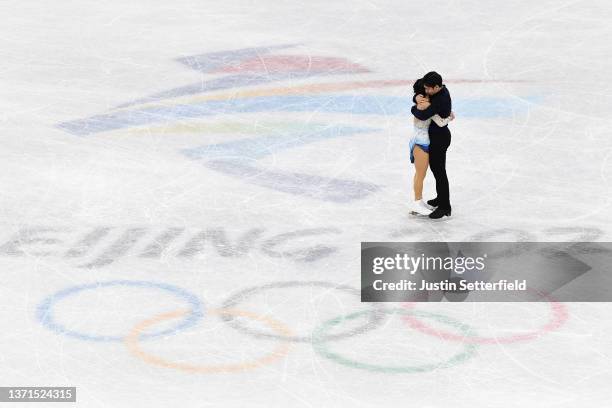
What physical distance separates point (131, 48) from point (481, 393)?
35.5ft

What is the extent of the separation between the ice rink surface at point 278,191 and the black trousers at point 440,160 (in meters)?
0.31

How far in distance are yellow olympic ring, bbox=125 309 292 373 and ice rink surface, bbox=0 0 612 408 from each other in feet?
0.07

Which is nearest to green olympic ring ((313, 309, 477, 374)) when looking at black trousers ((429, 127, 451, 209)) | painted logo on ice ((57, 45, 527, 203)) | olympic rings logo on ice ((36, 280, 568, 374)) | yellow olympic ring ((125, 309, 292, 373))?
olympic rings logo on ice ((36, 280, 568, 374))

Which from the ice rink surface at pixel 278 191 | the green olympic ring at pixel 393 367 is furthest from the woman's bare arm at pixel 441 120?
the green olympic ring at pixel 393 367

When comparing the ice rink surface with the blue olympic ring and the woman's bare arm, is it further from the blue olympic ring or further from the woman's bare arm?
the woman's bare arm

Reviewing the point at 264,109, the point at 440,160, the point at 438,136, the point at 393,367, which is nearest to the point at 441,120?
the point at 438,136

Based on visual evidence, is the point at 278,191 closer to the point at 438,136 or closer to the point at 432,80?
the point at 438,136

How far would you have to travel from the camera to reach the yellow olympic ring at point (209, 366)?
8.51m

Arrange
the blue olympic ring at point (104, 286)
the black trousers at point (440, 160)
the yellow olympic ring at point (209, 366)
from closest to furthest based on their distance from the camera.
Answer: the yellow olympic ring at point (209, 366), the blue olympic ring at point (104, 286), the black trousers at point (440, 160)

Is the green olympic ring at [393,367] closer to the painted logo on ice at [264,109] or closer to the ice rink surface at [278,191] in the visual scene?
the ice rink surface at [278,191]

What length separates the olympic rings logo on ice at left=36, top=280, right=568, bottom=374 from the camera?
337 inches

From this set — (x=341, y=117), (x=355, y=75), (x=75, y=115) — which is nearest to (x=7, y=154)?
(x=75, y=115)

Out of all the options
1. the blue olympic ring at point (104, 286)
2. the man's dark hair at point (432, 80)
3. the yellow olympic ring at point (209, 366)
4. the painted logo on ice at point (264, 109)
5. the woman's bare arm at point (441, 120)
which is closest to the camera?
the yellow olympic ring at point (209, 366)

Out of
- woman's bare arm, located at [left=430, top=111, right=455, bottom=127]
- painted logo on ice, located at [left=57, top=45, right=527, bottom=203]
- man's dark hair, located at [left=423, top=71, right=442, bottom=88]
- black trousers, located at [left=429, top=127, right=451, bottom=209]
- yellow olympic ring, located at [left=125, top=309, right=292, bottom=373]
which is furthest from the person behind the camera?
painted logo on ice, located at [left=57, top=45, right=527, bottom=203]
